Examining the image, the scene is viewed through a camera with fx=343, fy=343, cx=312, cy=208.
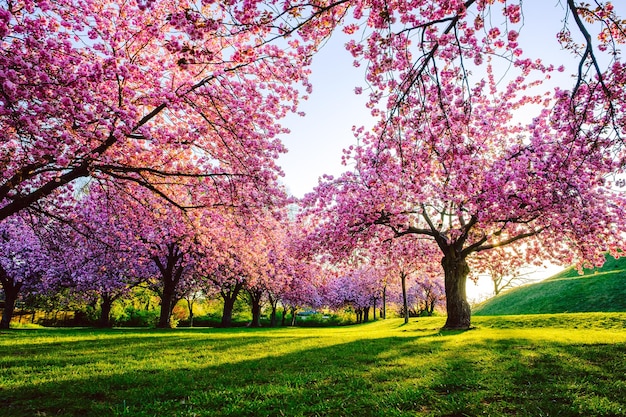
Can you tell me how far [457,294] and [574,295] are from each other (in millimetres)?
21112

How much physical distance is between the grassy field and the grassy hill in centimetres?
2286

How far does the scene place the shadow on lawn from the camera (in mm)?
5445

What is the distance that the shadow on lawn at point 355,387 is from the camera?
5.45 m

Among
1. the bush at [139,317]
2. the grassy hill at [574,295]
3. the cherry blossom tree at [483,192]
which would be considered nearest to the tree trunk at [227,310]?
the bush at [139,317]

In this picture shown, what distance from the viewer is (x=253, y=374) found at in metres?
8.19

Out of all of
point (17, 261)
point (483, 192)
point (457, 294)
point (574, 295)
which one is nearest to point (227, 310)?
point (17, 261)

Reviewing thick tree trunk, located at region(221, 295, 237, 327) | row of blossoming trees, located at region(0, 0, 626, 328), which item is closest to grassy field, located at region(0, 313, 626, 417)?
row of blossoming trees, located at region(0, 0, 626, 328)

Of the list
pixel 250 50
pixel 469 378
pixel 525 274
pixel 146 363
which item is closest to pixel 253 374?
pixel 146 363

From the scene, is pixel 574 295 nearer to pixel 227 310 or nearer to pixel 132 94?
pixel 227 310

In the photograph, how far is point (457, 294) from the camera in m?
19.9

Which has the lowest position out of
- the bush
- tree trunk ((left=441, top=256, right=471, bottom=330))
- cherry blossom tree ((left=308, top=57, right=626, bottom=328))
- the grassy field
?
the bush

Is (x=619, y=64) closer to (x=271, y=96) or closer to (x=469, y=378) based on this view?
(x=469, y=378)

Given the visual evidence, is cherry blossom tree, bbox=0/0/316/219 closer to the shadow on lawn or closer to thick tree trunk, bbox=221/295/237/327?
the shadow on lawn

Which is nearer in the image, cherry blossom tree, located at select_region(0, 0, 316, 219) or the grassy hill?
cherry blossom tree, located at select_region(0, 0, 316, 219)
